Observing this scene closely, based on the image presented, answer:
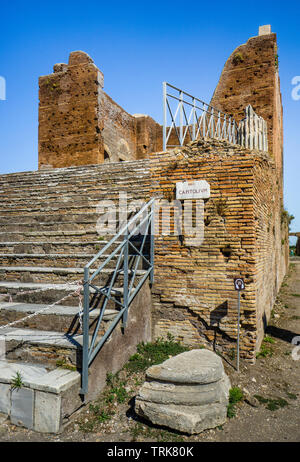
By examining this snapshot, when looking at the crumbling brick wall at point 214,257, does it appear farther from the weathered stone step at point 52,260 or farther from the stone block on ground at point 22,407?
the stone block on ground at point 22,407

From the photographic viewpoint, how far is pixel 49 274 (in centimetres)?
502

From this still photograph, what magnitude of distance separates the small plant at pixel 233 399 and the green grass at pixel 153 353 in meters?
1.04

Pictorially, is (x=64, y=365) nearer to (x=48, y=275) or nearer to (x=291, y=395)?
(x=48, y=275)

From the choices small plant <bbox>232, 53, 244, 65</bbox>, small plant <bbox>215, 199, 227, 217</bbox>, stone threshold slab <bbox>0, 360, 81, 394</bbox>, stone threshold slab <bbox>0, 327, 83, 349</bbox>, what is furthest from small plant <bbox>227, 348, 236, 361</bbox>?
small plant <bbox>232, 53, 244, 65</bbox>

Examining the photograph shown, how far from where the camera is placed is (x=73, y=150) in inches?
540

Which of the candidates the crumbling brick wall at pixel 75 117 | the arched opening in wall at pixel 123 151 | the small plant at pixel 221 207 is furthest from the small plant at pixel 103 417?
the arched opening in wall at pixel 123 151

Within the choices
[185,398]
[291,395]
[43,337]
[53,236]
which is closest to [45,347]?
[43,337]

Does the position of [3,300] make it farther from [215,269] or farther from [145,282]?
[215,269]

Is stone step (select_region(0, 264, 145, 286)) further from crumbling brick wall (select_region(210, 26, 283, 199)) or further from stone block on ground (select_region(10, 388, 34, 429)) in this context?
crumbling brick wall (select_region(210, 26, 283, 199))

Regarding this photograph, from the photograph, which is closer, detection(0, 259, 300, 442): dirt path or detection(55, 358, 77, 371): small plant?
detection(0, 259, 300, 442): dirt path

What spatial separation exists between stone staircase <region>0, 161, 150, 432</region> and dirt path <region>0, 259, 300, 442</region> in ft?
0.56

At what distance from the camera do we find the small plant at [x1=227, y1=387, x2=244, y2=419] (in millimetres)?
3428

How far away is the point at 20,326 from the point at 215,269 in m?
2.89

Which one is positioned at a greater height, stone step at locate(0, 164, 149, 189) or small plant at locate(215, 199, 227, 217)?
stone step at locate(0, 164, 149, 189)
